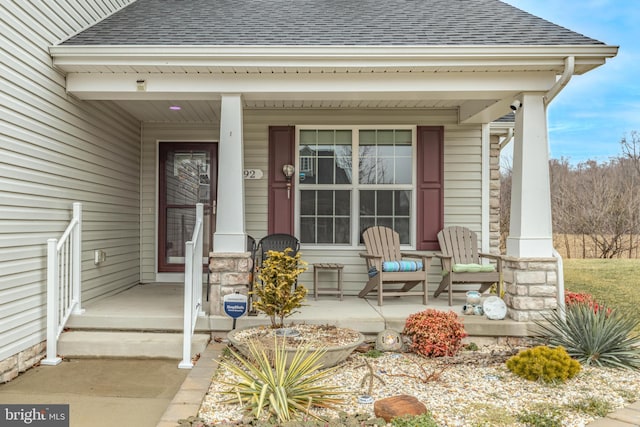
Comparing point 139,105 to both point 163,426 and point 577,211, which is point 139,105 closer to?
point 163,426

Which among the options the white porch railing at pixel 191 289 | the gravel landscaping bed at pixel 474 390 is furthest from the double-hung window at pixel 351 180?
the gravel landscaping bed at pixel 474 390

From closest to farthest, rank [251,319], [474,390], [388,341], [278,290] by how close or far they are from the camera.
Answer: [474,390] → [278,290] → [388,341] → [251,319]

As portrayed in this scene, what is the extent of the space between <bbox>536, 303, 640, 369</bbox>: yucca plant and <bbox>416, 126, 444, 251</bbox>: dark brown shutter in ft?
6.82

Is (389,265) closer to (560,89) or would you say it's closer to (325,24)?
(560,89)

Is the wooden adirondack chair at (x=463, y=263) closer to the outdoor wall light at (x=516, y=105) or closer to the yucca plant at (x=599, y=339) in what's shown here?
the yucca plant at (x=599, y=339)

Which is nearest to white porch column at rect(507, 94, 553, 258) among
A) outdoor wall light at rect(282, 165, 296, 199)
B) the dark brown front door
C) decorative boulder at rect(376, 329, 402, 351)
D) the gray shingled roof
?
the gray shingled roof

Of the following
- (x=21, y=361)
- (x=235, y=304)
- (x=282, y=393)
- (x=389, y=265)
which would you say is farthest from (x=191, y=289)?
(x=389, y=265)

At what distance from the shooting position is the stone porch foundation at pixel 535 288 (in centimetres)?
409

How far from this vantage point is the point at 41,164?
381cm

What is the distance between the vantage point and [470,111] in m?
5.34

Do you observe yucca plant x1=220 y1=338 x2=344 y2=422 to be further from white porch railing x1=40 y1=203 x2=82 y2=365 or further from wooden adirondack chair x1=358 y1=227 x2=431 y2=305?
wooden adirondack chair x1=358 y1=227 x2=431 y2=305

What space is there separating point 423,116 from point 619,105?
2367cm

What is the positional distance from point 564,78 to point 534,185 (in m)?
0.94

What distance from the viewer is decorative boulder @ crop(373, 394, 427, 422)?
249cm
